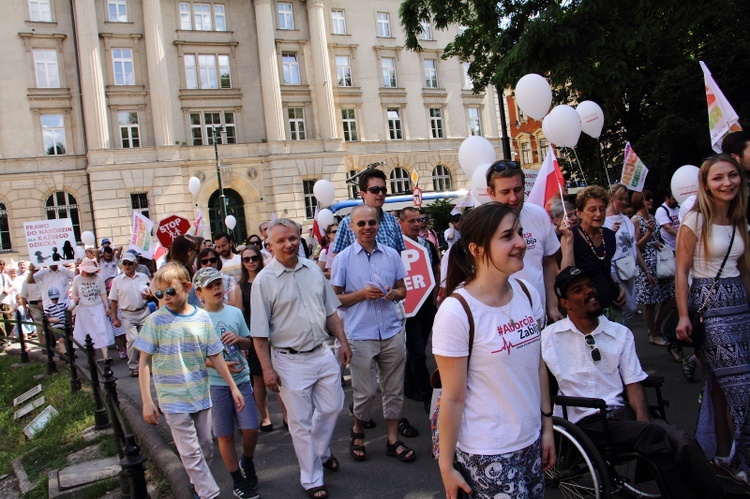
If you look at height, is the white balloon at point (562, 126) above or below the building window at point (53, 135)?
below

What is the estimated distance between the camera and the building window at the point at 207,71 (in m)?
36.0

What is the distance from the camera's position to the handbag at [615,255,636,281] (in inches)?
262

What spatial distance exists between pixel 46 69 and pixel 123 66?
4.07 metres

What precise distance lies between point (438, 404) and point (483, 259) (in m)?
0.68

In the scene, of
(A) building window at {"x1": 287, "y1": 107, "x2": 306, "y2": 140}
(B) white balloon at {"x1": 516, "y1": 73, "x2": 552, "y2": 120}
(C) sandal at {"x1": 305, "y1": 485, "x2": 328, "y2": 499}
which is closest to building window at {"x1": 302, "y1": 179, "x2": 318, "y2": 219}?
(A) building window at {"x1": 287, "y1": 107, "x2": 306, "y2": 140}

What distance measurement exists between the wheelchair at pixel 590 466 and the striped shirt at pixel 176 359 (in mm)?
2507

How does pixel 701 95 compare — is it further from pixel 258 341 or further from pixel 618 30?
pixel 258 341

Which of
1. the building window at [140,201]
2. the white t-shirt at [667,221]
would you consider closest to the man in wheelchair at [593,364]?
the white t-shirt at [667,221]

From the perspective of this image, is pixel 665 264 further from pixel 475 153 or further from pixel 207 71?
pixel 207 71

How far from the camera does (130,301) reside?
9469 mm

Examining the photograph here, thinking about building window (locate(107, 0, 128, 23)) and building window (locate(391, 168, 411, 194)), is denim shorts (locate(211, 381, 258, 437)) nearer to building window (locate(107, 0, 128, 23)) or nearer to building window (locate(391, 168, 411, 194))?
building window (locate(107, 0, 128, 23))

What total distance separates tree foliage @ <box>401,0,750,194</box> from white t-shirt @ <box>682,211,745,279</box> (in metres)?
7.88

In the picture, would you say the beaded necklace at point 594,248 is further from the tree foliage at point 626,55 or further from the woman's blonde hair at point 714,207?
the tree foliage at point 626,55

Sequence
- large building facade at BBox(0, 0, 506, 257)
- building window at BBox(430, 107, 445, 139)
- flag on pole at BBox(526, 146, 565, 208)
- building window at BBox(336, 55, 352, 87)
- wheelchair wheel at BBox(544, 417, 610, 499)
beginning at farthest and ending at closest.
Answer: building window at BBox(430, 107, 445, 139), building window at BBox(336, 55, 352, 87), large building facade at BBox(0, 0, 506, 257), flag on pole at BBox(526, 146, 565, 208), wheelchair wheel at BBox(544, 417, 610, 499)
